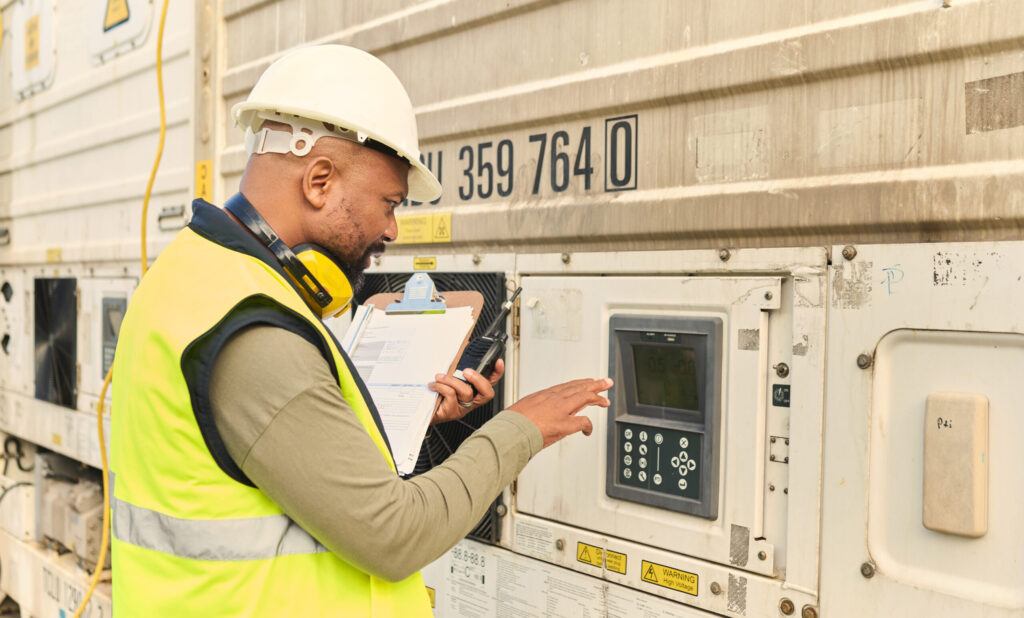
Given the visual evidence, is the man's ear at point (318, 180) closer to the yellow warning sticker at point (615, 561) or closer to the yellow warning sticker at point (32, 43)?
the yellow warning sticker at point (615, 561)

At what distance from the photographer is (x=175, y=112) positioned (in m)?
3.61

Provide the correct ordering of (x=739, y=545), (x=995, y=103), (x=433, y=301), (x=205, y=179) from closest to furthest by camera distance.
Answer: (x=995, y=103) → (x=739, y=545) → (x=433, y=301) → (x=205, y=179)

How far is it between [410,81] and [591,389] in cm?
135

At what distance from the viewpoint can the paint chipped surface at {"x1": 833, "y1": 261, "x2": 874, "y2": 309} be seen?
1462 mm

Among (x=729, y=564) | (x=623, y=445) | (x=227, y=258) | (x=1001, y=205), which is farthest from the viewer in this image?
(x=623, y=445)

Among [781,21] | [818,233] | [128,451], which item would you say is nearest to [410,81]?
[781,21]

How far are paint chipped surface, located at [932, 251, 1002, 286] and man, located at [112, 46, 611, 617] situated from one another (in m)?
0.71

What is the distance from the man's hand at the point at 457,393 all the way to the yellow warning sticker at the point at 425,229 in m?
0.69

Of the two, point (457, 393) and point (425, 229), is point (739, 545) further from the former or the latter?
point (425, 229)

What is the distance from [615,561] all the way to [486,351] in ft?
1.83

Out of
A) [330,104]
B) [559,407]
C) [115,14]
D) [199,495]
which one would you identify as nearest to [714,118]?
[559,407]

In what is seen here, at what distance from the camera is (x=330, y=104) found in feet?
4.42

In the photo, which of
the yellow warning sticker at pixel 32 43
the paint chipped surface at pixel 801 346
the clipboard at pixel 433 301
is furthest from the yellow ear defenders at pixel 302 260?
the yellow warning sticker at pixel 32 43

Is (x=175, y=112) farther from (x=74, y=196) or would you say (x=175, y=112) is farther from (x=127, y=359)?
(x=127, y=359)
